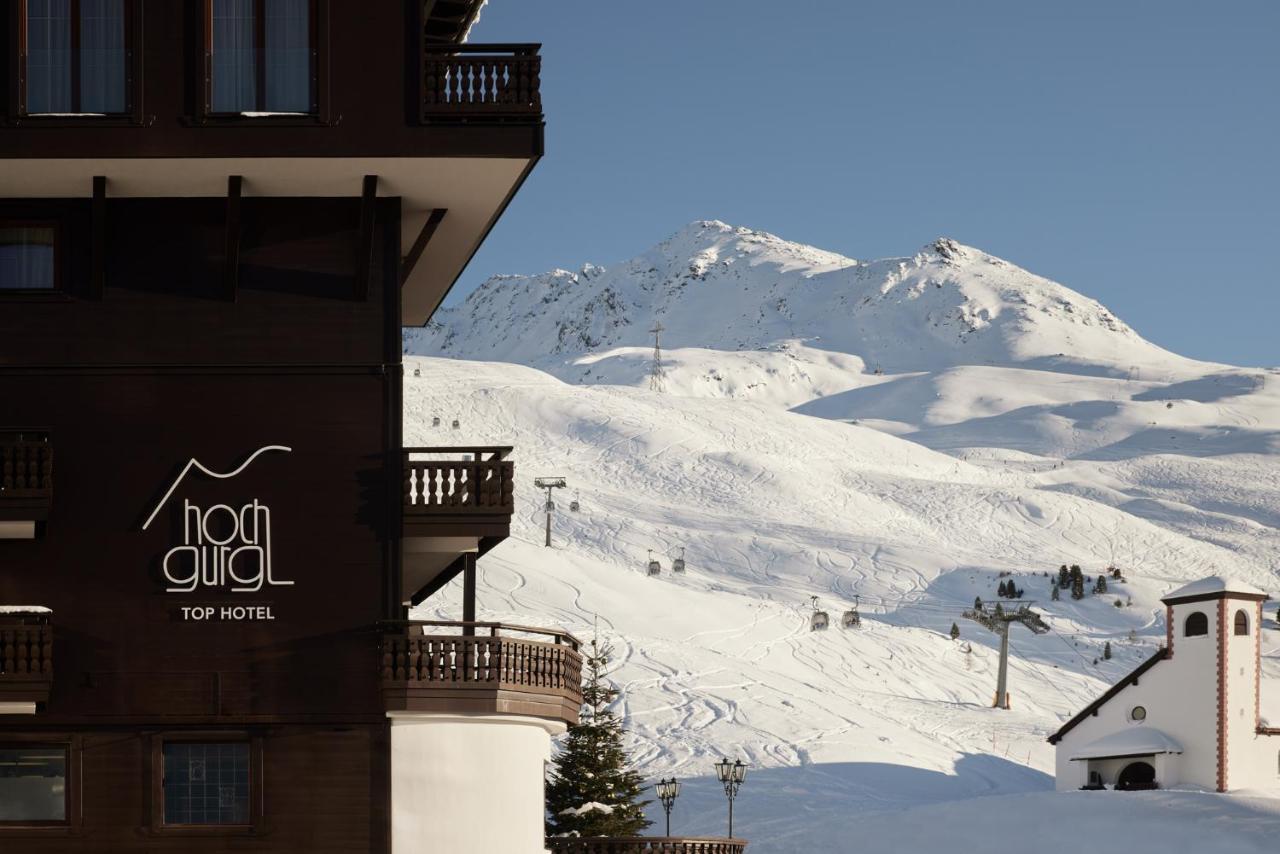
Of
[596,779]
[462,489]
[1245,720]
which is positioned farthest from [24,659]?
[1245,720]

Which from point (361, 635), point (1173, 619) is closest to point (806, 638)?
point (1173, 619)

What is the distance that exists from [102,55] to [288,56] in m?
2.47

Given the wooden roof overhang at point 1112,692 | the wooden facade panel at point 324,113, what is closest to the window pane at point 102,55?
the wooden facade panel at point 324,113

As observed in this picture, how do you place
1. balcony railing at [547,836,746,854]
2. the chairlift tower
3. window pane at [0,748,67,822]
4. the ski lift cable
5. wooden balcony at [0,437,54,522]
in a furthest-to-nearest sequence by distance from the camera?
the chairlift tower < the ski lift cable < balcony railing at [547,836,746,854] < window pane at [0,748,67,822] < wooden balcony at [0,437,54,522]

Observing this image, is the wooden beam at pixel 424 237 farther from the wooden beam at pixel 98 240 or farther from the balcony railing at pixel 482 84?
the wooden beam at pixel 98 240

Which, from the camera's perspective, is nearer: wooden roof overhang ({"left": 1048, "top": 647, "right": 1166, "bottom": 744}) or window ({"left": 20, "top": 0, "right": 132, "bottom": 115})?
window ({"left": 20, "top": 0, "right": 132, "bottom": 115})

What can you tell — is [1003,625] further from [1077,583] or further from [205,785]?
[205,785]

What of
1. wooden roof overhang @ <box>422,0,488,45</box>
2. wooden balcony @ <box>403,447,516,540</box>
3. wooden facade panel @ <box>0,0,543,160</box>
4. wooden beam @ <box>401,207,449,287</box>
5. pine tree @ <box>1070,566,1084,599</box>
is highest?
wooden roof overhang @ <box>422,0,488,45</box>

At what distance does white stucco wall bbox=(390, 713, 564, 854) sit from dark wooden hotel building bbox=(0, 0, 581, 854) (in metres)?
0.04

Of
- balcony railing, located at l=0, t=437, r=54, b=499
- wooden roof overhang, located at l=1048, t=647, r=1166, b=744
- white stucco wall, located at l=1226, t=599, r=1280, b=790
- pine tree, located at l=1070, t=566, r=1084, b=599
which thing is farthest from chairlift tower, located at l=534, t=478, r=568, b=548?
balcony railing, located at l=0, t=437, r=54, b=499

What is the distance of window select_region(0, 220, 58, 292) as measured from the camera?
89.7 ft

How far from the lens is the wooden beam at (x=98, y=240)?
1051 inches

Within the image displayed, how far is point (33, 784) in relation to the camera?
26.2 m

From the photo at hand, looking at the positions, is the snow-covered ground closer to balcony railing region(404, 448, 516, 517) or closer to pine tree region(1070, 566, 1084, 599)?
pine tree region(1070, 566, 1084, 599)
